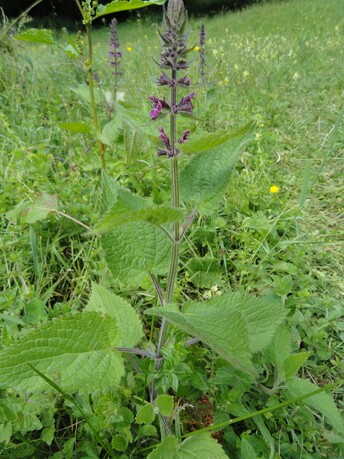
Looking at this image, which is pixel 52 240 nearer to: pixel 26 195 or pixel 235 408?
pixel 26 195

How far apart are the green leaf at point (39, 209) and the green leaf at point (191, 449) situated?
1.06 metres

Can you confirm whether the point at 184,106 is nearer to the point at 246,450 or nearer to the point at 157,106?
the point at 157,106

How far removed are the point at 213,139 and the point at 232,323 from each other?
14.9 inches

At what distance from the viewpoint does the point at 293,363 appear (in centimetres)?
111

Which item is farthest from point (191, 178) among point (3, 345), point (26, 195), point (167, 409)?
point (26, 195)

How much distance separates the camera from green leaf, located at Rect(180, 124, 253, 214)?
91 cm

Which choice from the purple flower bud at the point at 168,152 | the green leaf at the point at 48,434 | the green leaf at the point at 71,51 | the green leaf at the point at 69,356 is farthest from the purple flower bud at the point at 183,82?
the green leaf at the point at 48,434

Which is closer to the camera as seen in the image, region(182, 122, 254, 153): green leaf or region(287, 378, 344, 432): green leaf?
region(182, 122, 254, 153): green leaf

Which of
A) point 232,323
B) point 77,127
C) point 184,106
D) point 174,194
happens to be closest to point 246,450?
point 232,323

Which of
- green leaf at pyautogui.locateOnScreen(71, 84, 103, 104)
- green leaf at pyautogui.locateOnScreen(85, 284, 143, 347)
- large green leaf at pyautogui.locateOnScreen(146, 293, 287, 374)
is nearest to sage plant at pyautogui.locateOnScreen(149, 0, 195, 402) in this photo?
large green leaf at pyautogui.locateOnScreen(146, 293, 287, 374)

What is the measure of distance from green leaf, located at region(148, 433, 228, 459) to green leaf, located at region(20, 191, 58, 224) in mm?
1055

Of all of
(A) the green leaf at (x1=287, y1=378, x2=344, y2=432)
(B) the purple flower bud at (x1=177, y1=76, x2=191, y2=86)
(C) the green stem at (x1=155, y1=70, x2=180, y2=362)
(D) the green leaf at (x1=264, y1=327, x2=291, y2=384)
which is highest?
(B) the purple flower bud at (x1=177, y1=76, x2=191, y2=86)

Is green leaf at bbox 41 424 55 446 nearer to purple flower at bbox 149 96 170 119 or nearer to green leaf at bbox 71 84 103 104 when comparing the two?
purple flower at bbox 149 96 170 119

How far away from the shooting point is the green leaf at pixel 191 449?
952mm
